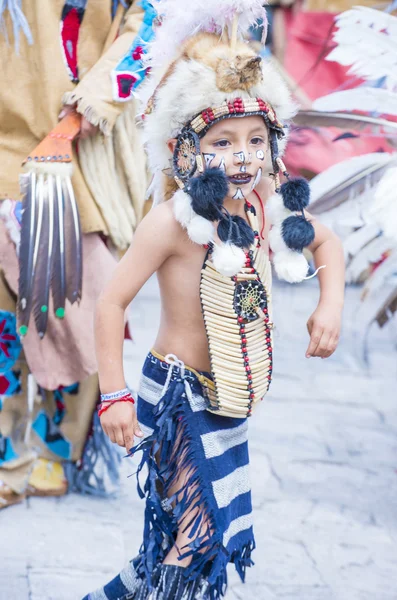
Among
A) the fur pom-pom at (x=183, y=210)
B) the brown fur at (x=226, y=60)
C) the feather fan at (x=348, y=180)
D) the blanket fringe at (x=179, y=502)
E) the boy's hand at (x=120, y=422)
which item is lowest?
the blanket fringe at (x=179, y=502)

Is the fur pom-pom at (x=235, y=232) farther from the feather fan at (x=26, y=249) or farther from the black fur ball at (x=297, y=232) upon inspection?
the feather fan at (x=26, y=249)

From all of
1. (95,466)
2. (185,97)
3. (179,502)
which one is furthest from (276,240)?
(95,466)

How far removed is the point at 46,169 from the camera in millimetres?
2859

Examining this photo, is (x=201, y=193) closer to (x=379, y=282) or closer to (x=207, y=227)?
(x=207, y=227)

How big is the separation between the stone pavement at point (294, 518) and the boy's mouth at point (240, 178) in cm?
135

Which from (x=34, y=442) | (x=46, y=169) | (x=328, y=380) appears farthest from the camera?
(x=328, y=380)

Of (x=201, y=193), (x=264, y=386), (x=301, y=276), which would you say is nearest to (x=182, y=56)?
(x=201, y=193)

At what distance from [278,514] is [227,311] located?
1.41 metres

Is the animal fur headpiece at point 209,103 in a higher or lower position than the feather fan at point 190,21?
lower

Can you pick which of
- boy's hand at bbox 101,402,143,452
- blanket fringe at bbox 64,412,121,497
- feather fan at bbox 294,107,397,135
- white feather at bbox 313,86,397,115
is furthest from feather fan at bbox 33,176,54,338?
white feather at bbox 313,86,397,115

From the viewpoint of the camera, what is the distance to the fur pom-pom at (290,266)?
2.15m

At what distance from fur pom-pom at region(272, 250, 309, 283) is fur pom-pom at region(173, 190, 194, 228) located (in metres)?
0.26

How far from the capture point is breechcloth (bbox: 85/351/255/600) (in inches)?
84.5

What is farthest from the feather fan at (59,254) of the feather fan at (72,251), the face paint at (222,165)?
the face paint at (222,165)
